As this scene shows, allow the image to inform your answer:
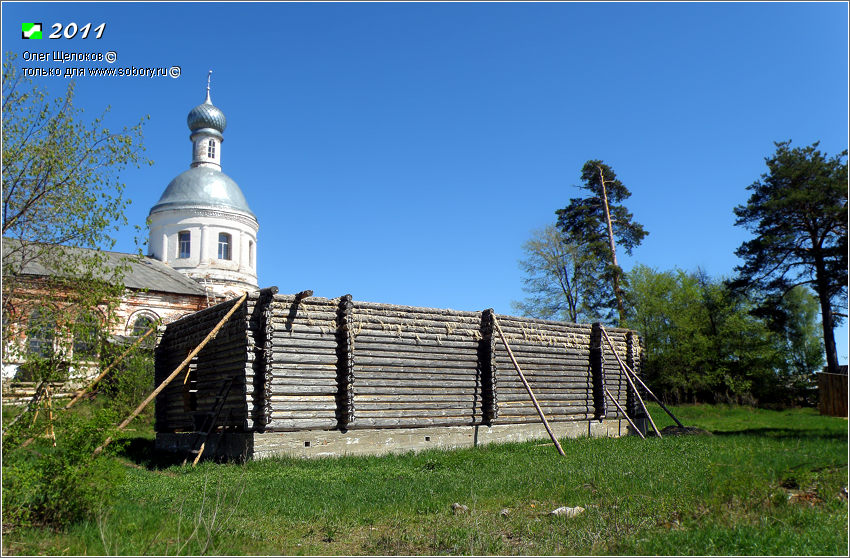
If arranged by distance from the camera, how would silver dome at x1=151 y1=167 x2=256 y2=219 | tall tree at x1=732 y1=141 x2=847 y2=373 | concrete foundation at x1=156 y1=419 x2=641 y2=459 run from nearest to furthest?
tall tree at x1=732 y1=141 x2=847 y2=373 → concrete foundation at x1=156 y1=419 x2=641 y2=459 → silver dome at x1=151 y1=167 x2=256 y2=219

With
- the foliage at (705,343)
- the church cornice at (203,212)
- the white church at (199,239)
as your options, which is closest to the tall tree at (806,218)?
the foliage at (705,343)

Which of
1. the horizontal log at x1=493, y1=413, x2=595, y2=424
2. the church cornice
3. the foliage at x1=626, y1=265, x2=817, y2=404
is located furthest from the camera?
the church cornice

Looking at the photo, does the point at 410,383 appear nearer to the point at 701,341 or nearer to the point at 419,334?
the point at 419,334

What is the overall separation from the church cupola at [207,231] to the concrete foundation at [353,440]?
77.6 ft

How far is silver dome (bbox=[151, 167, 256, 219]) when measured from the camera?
41.4 meters

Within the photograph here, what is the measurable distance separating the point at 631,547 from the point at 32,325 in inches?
269

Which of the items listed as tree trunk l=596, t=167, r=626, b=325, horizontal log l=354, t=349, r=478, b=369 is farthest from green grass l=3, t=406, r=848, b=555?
tree trunk l=596, t=167, r=626, b=325

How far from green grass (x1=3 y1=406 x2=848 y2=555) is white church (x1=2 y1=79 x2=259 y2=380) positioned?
25030mm

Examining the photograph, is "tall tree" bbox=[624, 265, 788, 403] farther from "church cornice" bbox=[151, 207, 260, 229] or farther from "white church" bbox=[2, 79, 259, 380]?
"church cornice" bbox=[151, 207, 260, 229]

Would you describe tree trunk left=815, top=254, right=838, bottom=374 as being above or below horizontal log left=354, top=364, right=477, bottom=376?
above

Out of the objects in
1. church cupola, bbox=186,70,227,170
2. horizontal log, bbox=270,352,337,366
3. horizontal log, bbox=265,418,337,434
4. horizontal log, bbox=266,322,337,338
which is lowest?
horizontal log, bbox=265,418,337,434

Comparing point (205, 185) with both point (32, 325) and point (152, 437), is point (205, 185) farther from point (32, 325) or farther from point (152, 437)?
point (32, 325)

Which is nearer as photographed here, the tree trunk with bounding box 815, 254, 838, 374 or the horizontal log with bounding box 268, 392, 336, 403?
the tree trunk with bounding box 815, 254, 838, 374

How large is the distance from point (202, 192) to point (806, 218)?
39727mm
